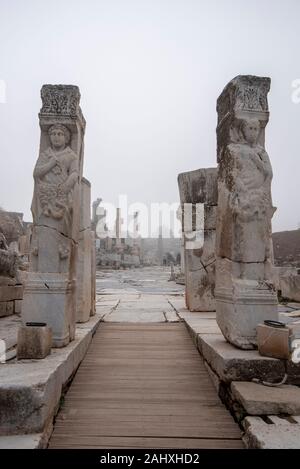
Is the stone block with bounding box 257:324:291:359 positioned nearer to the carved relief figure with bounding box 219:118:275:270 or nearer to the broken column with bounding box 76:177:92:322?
the carved relief figure with bounding box 219:118:275:270

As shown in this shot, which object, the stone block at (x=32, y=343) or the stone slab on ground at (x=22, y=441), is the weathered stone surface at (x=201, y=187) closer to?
the stone block at (x=32, y=343)

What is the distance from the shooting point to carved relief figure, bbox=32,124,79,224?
3.68 m

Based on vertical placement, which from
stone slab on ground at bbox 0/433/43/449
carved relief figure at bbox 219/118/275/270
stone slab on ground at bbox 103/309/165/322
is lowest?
stone slab on ground at bbox 0/433/43/449

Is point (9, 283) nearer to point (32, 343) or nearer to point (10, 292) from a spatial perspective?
point (10, 292)

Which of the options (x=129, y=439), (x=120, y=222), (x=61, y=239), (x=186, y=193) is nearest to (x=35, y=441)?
(x=129, y=439)

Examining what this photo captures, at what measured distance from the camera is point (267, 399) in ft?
8.31

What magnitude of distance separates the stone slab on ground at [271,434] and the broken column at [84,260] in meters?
3.09

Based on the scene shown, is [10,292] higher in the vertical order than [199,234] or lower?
lower

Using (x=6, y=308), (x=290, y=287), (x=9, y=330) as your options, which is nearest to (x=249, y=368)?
(x=9, y=330)

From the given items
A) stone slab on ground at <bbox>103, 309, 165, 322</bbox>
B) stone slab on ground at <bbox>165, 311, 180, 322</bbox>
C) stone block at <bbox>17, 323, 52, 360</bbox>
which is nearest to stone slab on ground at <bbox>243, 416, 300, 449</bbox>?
stone block at <bbox>17, 323, 52, 360</bbox>

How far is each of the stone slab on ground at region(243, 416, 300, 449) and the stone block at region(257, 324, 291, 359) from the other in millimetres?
707

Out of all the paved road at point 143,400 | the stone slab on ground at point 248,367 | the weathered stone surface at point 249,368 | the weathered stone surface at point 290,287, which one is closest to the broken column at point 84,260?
the paved road at point 143,400

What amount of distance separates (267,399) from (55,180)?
2.85 metres
